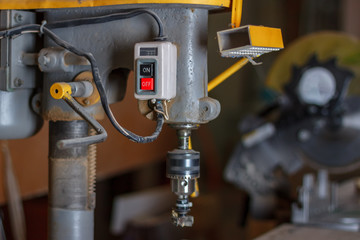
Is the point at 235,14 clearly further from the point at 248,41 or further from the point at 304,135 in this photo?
the point at 304,135

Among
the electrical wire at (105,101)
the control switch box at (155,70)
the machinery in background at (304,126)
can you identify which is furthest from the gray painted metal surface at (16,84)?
the machinery in background at (304,126)

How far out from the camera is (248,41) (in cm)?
87

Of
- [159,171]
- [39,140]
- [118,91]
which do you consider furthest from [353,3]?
[118,91]

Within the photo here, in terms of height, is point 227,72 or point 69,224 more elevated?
point 227,72

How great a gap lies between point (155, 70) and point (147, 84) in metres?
0.03

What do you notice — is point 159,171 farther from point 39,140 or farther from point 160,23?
point 160,23

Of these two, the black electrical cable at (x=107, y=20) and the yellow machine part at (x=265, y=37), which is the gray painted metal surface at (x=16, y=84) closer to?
the black electrical cable at (x=107, y=20)

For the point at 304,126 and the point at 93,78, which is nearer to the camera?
the point at 93,78

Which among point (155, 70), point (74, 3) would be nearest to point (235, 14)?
point (155, 70)

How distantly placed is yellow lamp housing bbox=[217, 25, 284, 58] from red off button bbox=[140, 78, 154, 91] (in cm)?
14

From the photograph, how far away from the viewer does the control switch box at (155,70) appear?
2.87 feet

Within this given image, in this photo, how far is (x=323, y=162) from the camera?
69.5 inches

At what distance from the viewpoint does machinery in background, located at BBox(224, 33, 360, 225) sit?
1738 mm

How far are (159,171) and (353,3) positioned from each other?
1906mm
